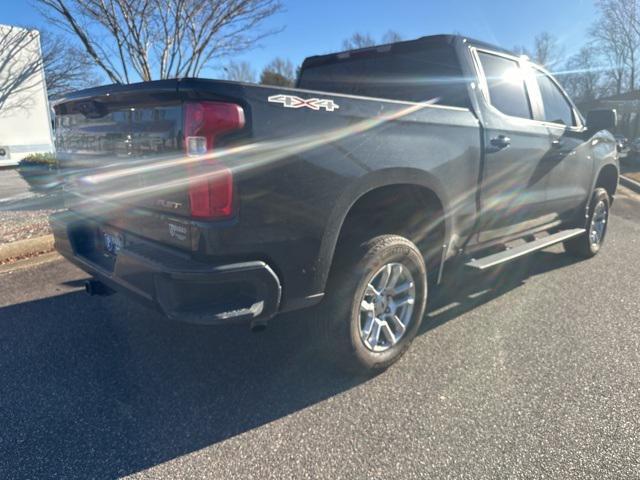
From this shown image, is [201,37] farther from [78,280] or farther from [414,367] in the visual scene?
[414,367]

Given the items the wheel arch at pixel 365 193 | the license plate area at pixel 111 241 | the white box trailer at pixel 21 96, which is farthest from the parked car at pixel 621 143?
the white box trailer at pixel 21 96

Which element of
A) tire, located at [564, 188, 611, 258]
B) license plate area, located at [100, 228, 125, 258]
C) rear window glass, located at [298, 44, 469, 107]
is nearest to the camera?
license plate area, located at [100, 228, 125, 258]

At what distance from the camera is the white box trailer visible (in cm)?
1812

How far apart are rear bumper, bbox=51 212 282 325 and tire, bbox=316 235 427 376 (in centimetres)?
49

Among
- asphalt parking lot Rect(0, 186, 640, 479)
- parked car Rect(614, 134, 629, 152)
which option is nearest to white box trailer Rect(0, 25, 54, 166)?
asphalt parking lot Rect(0, 186, 640, 479)

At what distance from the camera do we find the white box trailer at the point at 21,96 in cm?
1812

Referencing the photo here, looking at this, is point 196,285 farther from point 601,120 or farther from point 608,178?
point 608,178

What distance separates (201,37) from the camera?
1030cm

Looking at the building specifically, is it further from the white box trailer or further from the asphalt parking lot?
the asphalt parking lot

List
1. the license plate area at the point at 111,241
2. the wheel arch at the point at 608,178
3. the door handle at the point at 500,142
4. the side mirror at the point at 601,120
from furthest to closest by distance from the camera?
the wheel arch at the point at 608,178 → the side mirror at the point at 601,120 → the door handle at the point at 500,142 → the license plate area at the point at 111,241

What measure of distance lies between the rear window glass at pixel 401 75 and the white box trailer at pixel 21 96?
18.5 metres

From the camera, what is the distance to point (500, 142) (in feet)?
10.8

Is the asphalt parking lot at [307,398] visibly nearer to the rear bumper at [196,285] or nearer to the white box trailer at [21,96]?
the rear bumper at [196,285]

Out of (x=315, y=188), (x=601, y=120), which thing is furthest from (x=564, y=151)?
(x=315, y=188)
